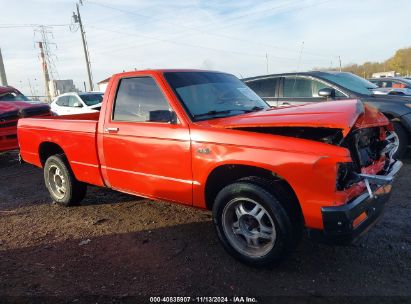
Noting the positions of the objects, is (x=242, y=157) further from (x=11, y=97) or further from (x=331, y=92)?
(x=11, y=97)

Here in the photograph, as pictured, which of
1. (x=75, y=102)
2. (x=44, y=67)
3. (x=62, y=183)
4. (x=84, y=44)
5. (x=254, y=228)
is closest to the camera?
(x=254, y=228)

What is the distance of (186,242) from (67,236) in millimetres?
1477

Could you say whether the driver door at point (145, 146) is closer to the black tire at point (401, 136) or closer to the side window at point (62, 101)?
the black tire at point (401, 136)

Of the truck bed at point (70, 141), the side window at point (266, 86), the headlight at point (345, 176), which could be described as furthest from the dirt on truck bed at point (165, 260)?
the side window at point (266, 86)

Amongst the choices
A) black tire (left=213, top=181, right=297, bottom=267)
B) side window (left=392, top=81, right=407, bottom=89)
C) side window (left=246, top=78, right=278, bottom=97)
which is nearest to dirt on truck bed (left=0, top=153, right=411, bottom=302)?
black tire (left=213, top=181, right=297, bottom=267)

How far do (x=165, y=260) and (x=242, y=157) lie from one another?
4.30ft

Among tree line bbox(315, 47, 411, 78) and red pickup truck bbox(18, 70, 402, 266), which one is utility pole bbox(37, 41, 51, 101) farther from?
red pickup truck bbox(18, 70, 402, 266)

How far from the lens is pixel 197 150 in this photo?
11.7 ft

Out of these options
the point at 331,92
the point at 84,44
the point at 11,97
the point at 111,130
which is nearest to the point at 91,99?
the point at 11,97

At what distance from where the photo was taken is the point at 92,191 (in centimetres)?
634

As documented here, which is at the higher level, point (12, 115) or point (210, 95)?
point (210, 95)

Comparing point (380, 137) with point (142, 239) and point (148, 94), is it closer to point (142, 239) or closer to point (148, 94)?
point (148, 94)

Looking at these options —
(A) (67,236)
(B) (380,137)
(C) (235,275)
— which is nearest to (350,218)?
(C) (235,275)

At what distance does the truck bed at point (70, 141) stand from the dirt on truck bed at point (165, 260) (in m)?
0.68
